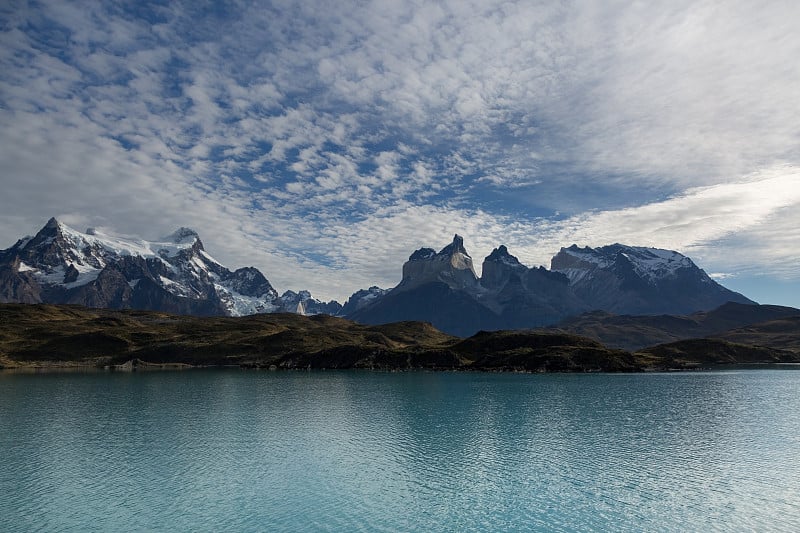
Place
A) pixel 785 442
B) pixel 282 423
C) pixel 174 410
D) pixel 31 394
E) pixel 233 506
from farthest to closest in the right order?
pixel 31 394 < pixel 174 410 < pixel 282 423 < pixel 785 442 < pixel 233 506

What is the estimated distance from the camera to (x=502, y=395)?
417 ft

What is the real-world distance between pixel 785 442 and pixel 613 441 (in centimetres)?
2295

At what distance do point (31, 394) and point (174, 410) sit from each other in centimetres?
4956

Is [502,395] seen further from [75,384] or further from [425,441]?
[75,384]

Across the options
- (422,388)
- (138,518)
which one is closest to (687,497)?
(138,518)

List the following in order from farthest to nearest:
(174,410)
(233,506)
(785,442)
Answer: (174,410), (785,442), (233,506)

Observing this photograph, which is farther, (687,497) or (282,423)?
(282,423)

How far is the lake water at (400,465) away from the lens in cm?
4316

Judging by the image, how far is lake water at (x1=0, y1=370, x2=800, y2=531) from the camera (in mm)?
43156

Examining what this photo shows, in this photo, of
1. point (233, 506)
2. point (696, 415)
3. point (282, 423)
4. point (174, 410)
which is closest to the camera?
point (233, 506)

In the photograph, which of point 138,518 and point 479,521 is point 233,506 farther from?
point 479,521

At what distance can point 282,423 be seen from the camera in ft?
289

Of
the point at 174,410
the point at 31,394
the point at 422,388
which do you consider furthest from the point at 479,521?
the point at 31,394

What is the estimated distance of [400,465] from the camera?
59.7 metres
